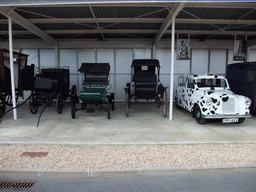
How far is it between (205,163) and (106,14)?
6582 mm

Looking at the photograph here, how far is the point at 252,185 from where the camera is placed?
272cm

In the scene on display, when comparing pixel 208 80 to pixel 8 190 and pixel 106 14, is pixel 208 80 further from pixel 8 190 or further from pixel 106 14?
pixel 8 190

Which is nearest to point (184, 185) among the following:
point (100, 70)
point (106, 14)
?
point (100, 70)

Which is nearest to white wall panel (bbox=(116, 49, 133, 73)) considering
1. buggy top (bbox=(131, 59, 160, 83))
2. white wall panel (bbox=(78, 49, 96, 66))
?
white wall panel (bbox=(78, 49, 96, 66))

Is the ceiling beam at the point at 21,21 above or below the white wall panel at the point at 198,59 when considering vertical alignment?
above

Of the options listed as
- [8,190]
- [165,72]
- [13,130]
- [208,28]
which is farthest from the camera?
[165,72]

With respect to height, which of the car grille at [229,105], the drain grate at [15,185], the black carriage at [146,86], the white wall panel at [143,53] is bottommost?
the drain grate at [15,185]

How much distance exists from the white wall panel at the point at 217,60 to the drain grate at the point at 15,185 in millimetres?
11426

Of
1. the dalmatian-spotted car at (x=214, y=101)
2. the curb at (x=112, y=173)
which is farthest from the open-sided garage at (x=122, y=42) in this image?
the curb at (x=112, y=173)

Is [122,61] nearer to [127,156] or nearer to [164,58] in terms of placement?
[164,58]

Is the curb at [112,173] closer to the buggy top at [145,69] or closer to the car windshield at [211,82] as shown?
the car windshield at [211,82]

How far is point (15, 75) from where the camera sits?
774 centimetres

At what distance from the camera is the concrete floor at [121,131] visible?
14.6 ft

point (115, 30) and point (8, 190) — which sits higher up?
point (115, 30)
